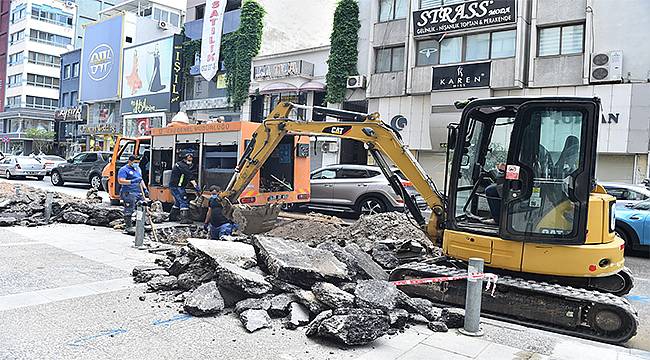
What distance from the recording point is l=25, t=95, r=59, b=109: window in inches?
2430

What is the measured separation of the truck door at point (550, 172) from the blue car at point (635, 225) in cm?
572

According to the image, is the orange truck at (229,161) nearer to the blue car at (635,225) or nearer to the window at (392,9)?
the blue car at (635,225)

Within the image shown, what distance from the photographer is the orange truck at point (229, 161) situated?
12.3 metres

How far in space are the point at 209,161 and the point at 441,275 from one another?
26.1ft

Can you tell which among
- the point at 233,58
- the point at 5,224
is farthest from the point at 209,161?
the point at 233,58

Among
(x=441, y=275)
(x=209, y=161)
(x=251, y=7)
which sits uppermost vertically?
(x=251, y=7)

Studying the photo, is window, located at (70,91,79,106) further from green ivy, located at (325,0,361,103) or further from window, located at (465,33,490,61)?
window, located at (465,33,490,61)

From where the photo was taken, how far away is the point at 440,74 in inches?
907

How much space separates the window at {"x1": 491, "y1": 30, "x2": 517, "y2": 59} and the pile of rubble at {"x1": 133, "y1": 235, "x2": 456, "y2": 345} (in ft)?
56.7

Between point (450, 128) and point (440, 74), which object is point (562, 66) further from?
point (450, 128)

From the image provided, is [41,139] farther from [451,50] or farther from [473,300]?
[473,300]

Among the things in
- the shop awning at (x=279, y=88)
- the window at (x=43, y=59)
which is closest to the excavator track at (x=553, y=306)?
the shop awning at (x=279, y=88)

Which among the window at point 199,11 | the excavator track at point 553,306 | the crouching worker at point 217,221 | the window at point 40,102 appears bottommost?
the excavator track at point 553,306

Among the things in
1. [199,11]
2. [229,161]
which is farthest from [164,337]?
[199,11]
